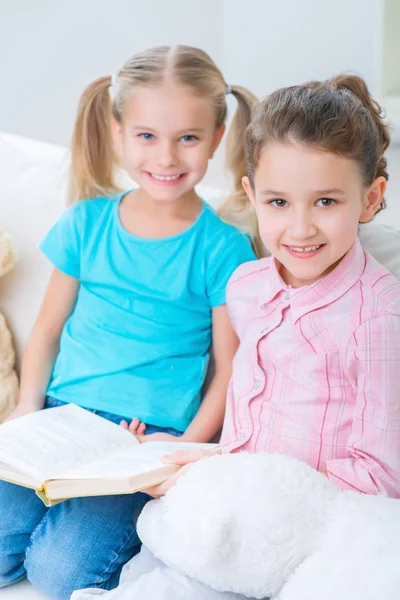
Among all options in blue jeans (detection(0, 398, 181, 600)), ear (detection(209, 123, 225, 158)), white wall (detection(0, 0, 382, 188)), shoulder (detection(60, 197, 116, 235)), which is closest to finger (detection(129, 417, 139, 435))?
blue jeans (detection(0, 398, 181, 600))

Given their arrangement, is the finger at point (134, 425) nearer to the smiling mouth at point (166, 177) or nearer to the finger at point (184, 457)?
the finger at point (184, 457)

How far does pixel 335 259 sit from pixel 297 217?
86 millimetres

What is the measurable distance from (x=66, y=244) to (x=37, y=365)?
223 mm

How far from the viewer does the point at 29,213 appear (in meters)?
1.74

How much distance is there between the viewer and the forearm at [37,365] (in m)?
1.56

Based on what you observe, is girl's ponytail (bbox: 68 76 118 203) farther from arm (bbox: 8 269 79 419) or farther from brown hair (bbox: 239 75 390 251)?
brown hair (bbox: 239 75 390 251)

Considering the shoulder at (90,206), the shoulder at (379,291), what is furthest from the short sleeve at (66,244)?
the shoulder at (379,291)

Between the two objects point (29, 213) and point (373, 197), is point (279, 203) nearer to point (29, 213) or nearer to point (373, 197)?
point (373, 197)

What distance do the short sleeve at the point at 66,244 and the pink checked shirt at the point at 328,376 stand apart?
0.38 metres

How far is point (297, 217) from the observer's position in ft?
3.86

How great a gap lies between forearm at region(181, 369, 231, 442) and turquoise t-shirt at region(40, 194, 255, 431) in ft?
0.09

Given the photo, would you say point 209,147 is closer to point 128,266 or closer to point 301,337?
point 128,266

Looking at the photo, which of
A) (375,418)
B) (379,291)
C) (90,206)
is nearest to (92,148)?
(90,206)

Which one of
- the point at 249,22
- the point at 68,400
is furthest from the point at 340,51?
the point at 68,400
